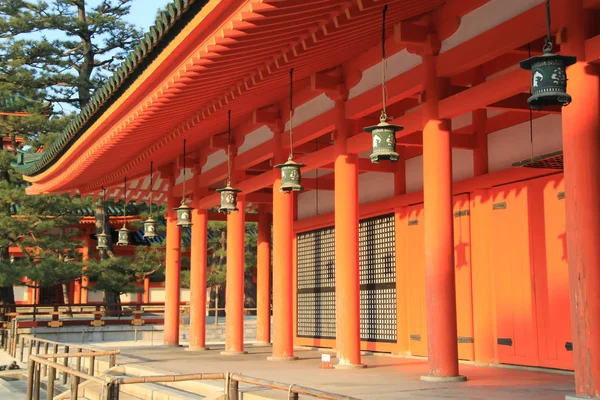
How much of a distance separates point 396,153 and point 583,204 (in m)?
2.02

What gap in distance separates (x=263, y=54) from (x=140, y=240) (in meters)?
28.2

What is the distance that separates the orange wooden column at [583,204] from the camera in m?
6.64

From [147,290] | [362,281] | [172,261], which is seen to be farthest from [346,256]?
[147,290]

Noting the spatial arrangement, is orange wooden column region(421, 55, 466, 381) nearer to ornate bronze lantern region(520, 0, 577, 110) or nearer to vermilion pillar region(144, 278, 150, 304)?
ornate bronze lantern region(520, 0, 577, 110)

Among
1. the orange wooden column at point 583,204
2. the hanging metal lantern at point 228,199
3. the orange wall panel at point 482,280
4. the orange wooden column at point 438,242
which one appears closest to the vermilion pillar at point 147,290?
the hanging metal lantern at point 228,199

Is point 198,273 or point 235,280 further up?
point 198,273

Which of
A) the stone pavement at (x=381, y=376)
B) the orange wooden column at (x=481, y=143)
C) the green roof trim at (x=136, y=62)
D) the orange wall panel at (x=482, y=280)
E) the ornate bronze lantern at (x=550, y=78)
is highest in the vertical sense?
the green roof trim at (x=136, y=62)

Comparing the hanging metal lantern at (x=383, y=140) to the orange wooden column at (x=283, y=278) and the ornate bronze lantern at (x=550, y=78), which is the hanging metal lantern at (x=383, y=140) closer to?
the ornate bronze lantern at (x=550, y=78)

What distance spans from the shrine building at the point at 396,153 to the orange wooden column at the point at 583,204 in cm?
1

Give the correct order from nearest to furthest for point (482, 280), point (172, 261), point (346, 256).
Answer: point (346, 256) → point (482, 280) → point (172, 261)

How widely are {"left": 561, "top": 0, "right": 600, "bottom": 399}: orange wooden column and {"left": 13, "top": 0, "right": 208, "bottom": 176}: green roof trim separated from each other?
3870 mm

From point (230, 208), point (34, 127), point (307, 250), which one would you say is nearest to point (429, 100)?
point (230, 208)

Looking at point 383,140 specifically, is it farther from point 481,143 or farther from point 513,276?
point 481,143

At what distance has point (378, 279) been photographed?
14.9 metres
